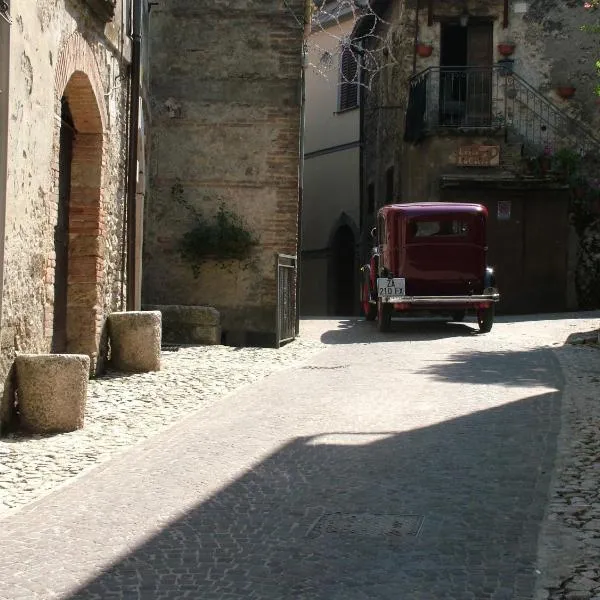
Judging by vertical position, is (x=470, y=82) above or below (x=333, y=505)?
above

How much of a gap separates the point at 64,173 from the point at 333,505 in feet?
19.8

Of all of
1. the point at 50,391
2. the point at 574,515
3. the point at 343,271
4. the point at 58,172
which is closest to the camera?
the point at 574,515

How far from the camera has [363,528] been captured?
4629 millimetres

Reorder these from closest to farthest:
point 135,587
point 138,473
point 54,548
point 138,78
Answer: point 135,587
point 54,548
point 138,473
point 138,78

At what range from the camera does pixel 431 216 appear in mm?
15977

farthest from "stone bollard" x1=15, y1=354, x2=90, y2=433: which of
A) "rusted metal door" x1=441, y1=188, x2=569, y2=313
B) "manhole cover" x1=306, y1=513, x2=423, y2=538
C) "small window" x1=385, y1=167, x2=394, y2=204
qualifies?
"small window" x1=385, y1=167, x2=394, y2=204

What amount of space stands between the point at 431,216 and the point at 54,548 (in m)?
12.2

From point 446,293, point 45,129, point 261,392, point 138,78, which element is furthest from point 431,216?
point 45,129

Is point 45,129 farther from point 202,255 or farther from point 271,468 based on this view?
point 202,255

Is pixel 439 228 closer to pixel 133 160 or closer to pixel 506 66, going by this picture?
pixel 133 160

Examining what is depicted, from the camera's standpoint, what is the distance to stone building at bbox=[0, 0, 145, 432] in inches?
287

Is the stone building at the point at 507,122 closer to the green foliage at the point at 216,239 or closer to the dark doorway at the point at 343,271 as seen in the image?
the dark doorway at the point at 343,271

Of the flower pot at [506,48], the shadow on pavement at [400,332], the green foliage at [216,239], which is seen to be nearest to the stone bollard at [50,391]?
the shadow on pavement at [400,332]

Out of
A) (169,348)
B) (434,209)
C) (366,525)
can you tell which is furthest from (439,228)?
(366,525)
